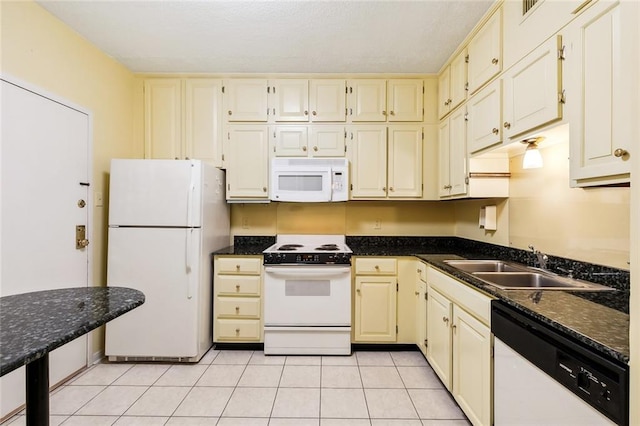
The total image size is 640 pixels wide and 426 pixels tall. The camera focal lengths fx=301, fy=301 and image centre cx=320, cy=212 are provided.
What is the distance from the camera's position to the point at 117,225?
94.3 inches

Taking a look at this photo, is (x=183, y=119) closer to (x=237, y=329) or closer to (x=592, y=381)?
(x=237, y=329)

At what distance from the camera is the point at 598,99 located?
114cm

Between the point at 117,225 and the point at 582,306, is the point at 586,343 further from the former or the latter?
the point at 117,225

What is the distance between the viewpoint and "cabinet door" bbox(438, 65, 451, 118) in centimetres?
259

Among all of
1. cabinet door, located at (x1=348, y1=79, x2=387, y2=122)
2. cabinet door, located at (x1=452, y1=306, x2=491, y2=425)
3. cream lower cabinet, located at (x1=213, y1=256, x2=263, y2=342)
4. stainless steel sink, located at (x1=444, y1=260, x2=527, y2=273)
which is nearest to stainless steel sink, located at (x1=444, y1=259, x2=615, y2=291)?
stainless steel sink, located at (x1=444, y1=260, x2=527, y2=273)

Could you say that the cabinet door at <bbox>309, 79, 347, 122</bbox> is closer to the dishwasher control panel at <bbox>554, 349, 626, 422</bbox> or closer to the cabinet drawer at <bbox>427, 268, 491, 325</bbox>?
the cabinet drawer at <bbox>427, 268, 491, 325</bbox>

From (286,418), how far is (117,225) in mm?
1902

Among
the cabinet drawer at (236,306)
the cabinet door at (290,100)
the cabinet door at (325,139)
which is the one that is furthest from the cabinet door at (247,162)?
the cabinet drawer at (236,306)

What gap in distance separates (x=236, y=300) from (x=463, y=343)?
5.95 feet

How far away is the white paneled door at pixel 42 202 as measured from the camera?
177cm

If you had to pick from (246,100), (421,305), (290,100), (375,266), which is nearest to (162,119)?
(246,100)

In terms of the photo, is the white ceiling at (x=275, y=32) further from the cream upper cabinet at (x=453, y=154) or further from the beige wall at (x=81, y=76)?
the cream upper cabinet at (x=453, y=154)

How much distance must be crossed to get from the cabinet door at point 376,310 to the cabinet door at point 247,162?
130cm

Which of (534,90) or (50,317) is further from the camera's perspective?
(534,90)
